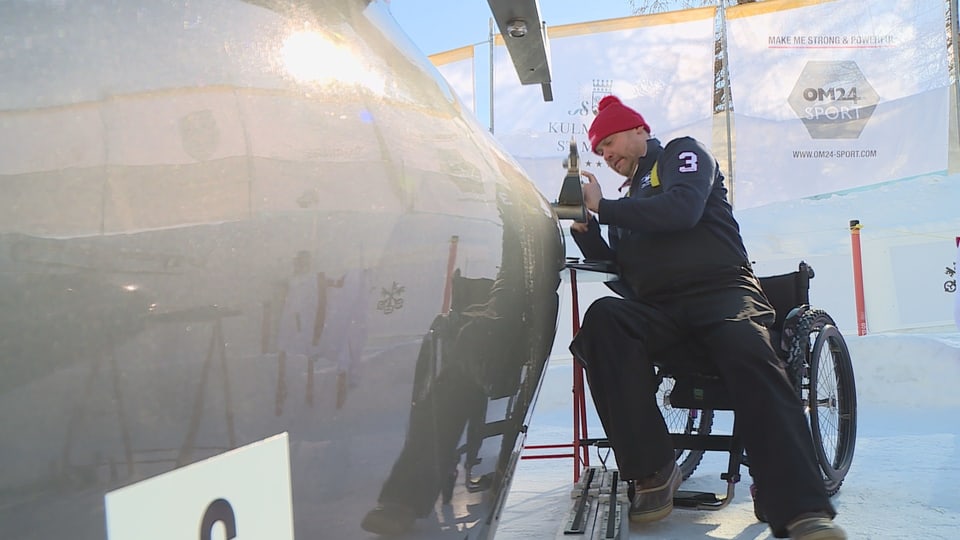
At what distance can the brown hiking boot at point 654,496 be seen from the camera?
1.52 meters

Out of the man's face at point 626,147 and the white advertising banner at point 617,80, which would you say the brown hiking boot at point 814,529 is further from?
the white advertising banner at point 617,80

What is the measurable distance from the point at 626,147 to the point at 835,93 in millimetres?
6788

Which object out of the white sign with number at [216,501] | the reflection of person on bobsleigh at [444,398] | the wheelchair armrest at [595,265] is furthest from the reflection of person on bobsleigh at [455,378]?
the wheelchair armrest at [595,265]

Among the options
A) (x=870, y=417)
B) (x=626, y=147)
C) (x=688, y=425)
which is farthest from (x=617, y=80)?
(x=626, y=147)

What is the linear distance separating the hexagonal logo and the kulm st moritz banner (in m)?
0.01

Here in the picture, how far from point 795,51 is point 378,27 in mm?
7982

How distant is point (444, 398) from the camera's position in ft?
2.21

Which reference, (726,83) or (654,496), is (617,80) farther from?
(654,496)

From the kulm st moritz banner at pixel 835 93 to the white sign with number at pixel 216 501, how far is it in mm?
7842

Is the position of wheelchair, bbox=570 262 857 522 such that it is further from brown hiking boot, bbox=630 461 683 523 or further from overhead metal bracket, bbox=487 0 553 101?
overhead metal bracket, bbox=487 0 553 101

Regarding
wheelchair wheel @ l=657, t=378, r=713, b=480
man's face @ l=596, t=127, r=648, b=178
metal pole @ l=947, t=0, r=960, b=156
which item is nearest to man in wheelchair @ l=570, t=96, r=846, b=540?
man's face @ l=596, t=127, r=648, b=178

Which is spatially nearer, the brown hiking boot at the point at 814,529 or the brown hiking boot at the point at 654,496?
the brown hiking boot at the point at 814,529

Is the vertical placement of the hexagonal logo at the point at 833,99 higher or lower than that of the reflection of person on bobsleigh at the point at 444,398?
higher

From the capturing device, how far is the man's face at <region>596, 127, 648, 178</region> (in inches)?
72.3
